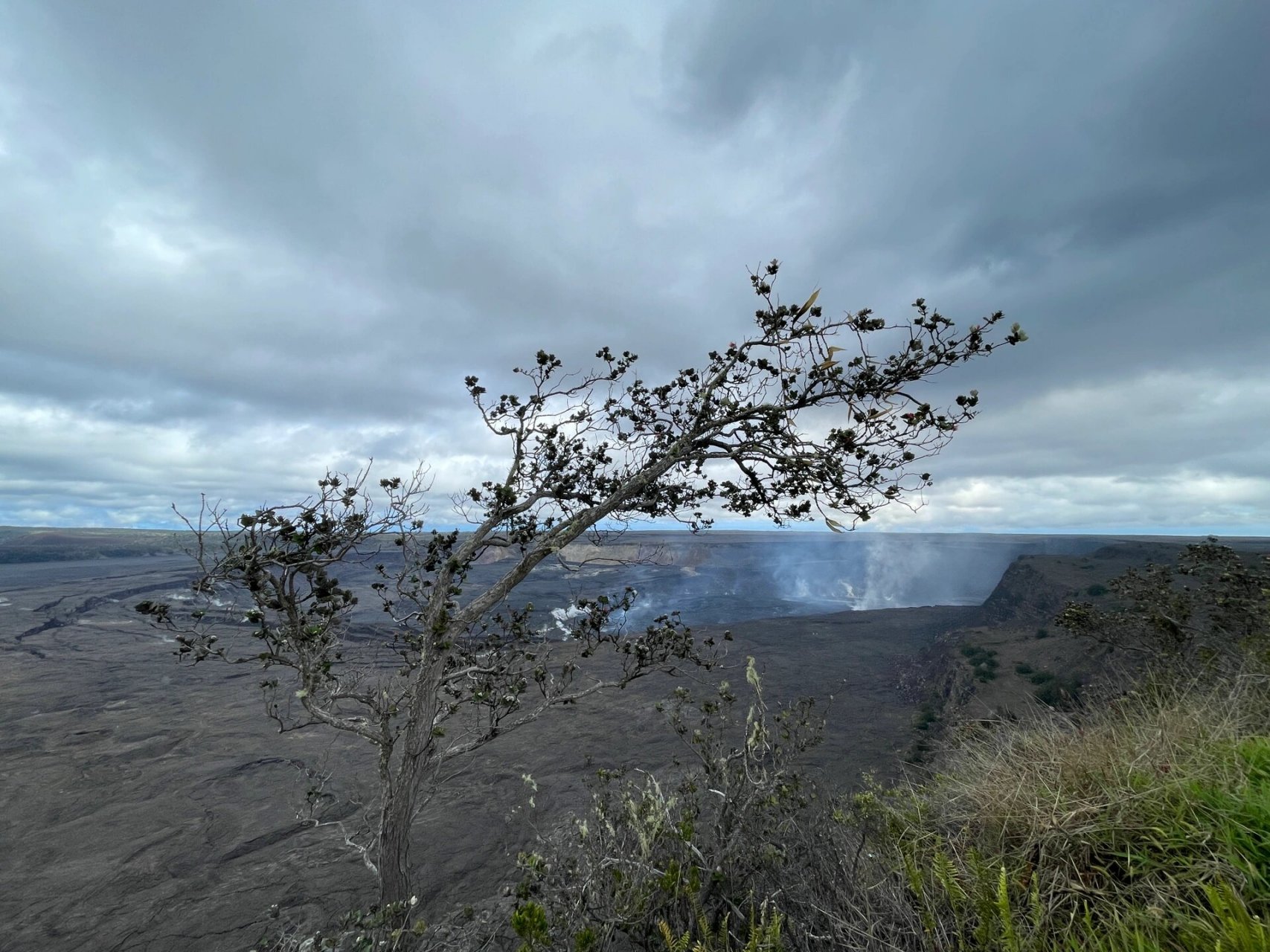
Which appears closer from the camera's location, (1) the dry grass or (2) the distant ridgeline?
(1) the dry grass

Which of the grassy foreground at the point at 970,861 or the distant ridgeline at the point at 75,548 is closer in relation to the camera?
the grassy foreground at the point at 970,861

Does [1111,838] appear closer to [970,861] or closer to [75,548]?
[970,861]

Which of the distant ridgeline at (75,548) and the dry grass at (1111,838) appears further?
the distant ridgeline at (75,548)

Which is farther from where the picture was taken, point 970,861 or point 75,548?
point 75,548

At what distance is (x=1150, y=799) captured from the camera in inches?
145

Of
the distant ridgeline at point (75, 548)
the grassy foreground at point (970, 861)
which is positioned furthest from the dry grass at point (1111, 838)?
the distant ridgeline at point (75, 548)

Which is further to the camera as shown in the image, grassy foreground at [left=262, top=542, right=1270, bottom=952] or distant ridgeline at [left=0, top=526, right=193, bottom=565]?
distant ridgeline at [left=0, top=526, right=193, bottom=565]

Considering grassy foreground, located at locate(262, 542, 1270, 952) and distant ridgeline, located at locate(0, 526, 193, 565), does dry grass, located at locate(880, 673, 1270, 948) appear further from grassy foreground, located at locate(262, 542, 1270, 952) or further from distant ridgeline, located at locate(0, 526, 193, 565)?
distant ridgeline, located at locate(0, 526, 193, 565)

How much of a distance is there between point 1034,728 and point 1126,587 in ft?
24.0

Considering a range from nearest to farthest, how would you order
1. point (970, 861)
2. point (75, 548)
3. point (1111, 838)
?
point (970, 861) → point (1111, 838) → point (75, 548)

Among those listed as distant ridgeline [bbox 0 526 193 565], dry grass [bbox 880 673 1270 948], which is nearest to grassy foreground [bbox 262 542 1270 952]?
dry grass [bbox 880 673 1270 948]

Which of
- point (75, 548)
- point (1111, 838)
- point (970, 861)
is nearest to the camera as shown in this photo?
point (970, 861)

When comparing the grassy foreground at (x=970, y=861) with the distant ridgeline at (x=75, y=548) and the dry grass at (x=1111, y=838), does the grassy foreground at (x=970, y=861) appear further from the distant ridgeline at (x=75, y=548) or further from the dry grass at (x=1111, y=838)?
the distant ridgeline at (x=75, y=548)

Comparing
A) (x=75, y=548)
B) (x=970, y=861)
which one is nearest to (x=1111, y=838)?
(x=970, y=861)
